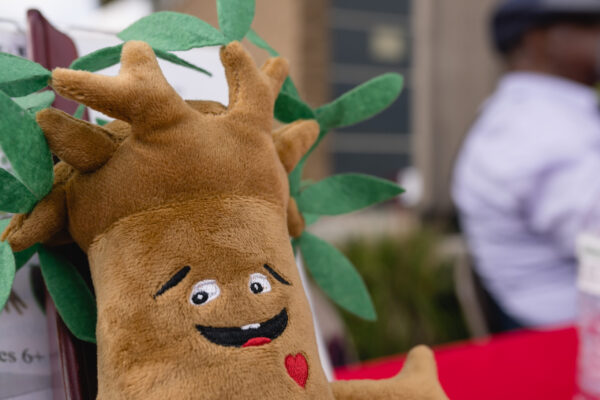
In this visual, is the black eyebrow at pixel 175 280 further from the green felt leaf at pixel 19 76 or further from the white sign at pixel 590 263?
the white sign at pixel 590 263

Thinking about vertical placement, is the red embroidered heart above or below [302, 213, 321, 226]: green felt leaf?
below

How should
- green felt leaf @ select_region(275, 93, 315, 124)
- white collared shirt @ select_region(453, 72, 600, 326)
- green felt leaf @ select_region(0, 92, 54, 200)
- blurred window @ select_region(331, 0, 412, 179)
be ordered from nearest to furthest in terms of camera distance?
green felt leaf @ select_region(0, 92, 54, 200), green felt leaf @ select_region(275, 93, 315, 124), white collared shirt @ select_region(453, 72, 600, 326), blurred window @ select_region(331, 0, 412, 179)

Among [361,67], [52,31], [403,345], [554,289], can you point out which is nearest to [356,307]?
[52,31]

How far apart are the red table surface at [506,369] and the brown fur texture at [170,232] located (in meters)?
0.33

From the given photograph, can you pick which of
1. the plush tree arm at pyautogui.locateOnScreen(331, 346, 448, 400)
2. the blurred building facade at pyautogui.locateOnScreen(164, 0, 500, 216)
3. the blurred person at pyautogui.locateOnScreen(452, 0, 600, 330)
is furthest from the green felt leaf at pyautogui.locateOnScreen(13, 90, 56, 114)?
the blurred building facade at pyautogui.locateOnScreen(164, 0, 500, 216)

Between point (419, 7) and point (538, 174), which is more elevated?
point (419, 7)

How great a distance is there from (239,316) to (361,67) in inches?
97.6

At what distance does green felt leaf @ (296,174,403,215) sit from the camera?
0.35 meters

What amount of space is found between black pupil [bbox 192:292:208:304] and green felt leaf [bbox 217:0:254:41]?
0.13m

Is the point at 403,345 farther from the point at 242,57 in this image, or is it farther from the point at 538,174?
the point at 242,57

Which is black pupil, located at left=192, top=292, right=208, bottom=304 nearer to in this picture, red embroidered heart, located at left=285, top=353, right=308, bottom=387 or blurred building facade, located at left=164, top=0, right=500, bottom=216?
red embroidered heart, located at left=285, top=353, right=308, bottom=387

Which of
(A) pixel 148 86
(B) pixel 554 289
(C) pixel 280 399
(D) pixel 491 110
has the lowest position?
(B) pixel 554 289

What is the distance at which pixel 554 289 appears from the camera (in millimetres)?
1172

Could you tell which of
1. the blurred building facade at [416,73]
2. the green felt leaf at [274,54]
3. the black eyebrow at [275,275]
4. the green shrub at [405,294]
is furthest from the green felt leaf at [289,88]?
the blurred building facade at [416,73]
